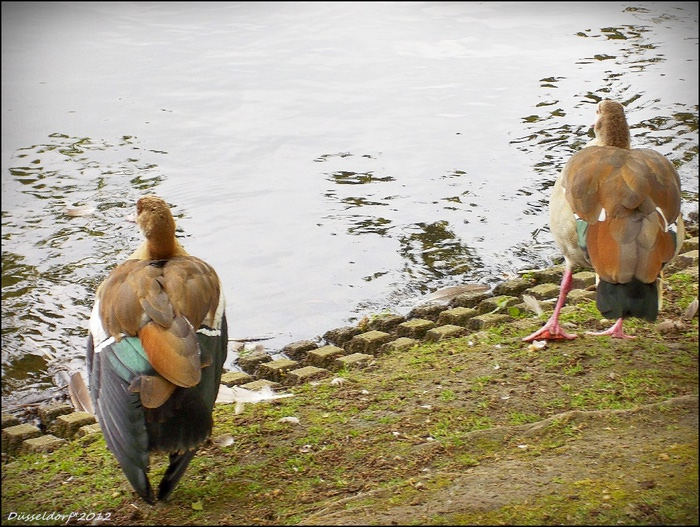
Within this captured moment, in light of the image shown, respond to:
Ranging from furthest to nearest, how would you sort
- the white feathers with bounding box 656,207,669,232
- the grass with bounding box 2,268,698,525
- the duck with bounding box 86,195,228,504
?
the white feathers with bounding box 656,207,669,232
the duck with bounding box 86,195,228,504
the grass with bounding box 2,268,698,525

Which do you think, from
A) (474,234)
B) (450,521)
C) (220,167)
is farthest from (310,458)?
(220,167)

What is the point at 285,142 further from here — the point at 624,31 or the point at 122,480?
the point at 122,480

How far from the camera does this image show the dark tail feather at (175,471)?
373 cm

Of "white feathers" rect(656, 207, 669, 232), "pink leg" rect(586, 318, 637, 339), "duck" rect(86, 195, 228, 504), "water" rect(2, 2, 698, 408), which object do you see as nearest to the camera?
"duck" rect(86, 195, 228, 504)

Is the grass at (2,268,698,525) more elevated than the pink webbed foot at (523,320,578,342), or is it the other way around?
the grass at (2,268,698,525)

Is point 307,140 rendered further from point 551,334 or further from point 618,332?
point 618,332

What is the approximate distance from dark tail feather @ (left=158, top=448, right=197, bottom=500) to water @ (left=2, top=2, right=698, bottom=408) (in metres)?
1.91

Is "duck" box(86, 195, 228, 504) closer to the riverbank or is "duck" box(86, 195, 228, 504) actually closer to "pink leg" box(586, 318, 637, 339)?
the riverbank

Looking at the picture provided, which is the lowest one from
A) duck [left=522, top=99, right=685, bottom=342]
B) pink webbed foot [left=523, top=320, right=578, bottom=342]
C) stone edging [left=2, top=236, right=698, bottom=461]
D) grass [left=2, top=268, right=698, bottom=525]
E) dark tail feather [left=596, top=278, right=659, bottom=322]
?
stone edging [left=2, top=236, right=698, bottom=461]

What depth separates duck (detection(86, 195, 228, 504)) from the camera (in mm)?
3643

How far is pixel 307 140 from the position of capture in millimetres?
10578

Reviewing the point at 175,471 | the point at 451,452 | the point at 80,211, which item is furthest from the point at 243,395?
the point at 80,211

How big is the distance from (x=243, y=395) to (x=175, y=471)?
1540mm

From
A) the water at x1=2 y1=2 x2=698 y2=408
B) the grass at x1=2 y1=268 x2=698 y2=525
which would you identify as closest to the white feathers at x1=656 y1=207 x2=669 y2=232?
the grass at x1=2 y1=268 x2=698 y2=525
